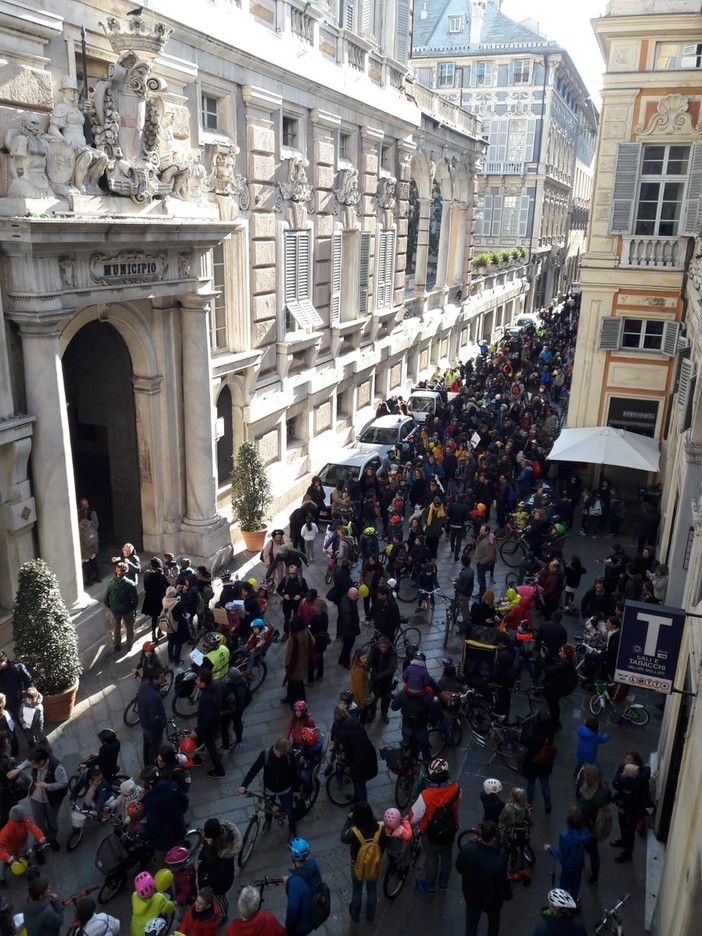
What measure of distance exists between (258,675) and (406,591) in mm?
4175

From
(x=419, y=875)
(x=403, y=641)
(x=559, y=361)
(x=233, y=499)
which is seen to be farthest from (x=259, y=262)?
(x=559, y=361)

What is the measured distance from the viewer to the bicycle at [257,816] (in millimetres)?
8281

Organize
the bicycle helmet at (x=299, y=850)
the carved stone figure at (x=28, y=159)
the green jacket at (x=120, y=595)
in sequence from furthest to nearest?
the green jacket at (x=120, y=595)
the carved stone figure at (x=28, y=159)
the bicycle helmet at (x=299, y=850)

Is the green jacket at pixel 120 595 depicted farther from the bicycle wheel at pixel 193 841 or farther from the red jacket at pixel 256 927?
the red jacket at pixel 256 927

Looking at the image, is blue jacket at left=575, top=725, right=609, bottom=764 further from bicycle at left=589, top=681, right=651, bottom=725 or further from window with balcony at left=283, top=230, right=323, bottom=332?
window with balcony at left=283, top=230, right=323, bottom=332

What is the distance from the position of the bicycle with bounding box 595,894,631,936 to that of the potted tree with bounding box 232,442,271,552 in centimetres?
1005

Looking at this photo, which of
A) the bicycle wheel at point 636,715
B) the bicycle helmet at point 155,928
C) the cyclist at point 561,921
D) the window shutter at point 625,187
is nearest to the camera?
the bicycle helmet at point 155,928

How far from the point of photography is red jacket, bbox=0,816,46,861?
7434mm

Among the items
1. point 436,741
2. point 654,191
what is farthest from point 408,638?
point 654,191

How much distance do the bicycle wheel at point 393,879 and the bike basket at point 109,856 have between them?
8.68 feet

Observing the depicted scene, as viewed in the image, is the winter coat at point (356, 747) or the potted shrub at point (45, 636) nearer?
the winter coat at point (356, 747)

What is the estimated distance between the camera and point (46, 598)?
9.99m

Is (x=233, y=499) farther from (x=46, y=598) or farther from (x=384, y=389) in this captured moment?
(x=384, y=389)

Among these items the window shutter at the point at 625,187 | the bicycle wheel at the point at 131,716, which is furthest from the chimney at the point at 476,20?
the bicycle wheel at the point at 131,716
